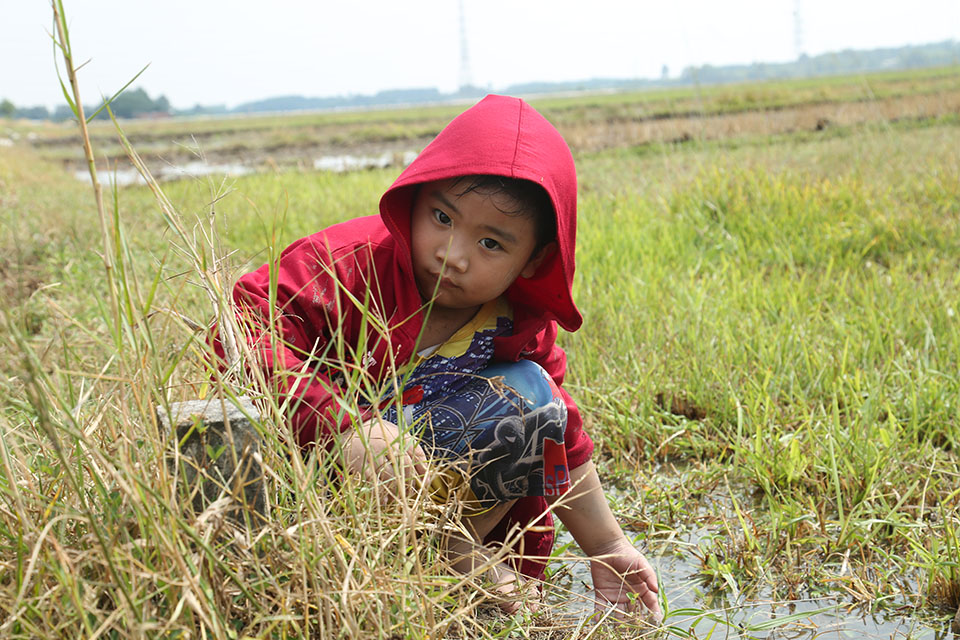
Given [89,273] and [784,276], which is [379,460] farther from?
[89,273]

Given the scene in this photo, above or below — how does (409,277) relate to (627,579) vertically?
above

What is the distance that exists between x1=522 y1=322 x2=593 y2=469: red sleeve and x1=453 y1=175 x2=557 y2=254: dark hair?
0.27m

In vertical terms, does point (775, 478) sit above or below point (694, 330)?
below

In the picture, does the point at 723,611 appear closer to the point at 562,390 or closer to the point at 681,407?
the point at 562,390

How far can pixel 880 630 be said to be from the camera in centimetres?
150

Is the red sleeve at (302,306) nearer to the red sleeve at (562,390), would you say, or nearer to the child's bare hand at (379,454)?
the child's bare hand at (379,454)

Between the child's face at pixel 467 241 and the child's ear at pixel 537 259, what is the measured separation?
0.08 metres

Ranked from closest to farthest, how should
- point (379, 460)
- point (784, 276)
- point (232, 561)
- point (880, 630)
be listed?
point (232, 561) → point (379, 460) → point (880, 630) → point (784, 276)

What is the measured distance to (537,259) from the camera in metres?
1.76

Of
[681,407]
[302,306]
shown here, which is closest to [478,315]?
[302,306]

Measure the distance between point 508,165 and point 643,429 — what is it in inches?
41.6

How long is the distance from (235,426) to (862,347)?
88.1 inches

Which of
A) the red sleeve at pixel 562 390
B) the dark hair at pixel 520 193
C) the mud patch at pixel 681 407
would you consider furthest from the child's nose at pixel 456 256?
the mud patch at pixel 681 407

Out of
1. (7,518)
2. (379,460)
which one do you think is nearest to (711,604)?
(379,460)
